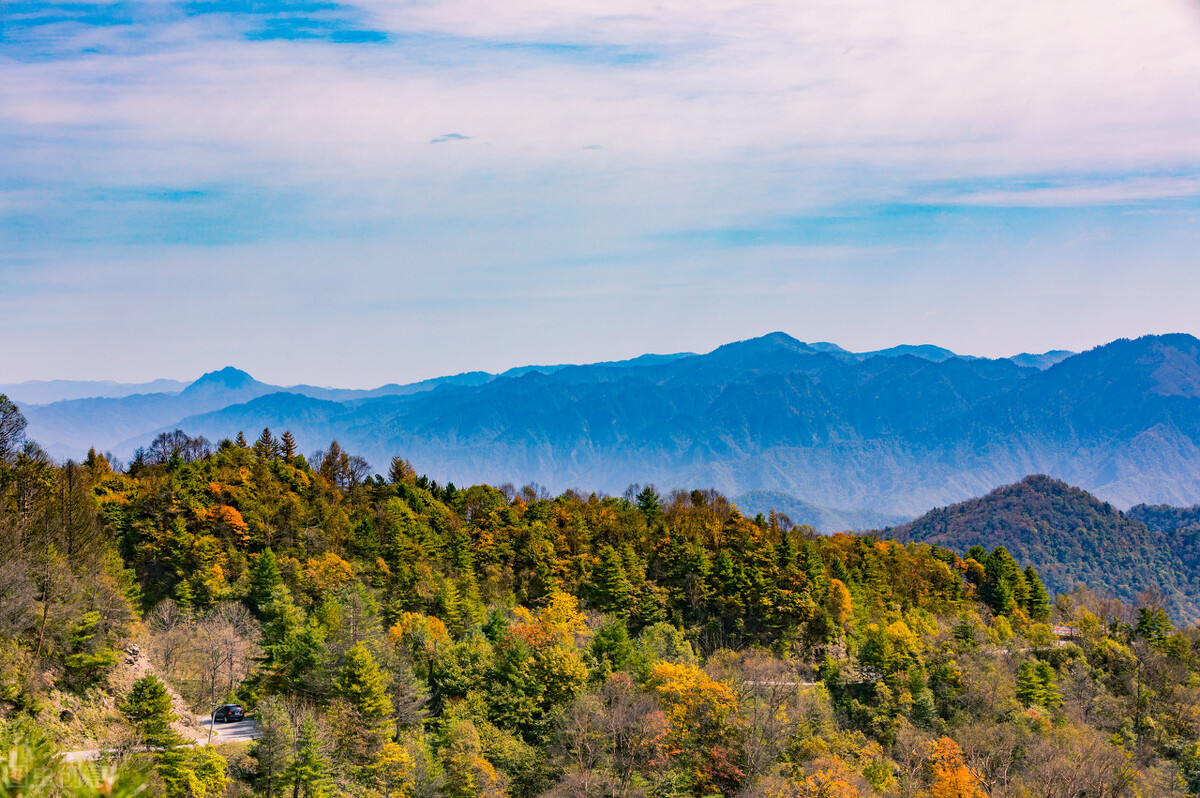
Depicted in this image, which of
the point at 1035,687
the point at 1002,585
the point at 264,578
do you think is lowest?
the point at 1035,687

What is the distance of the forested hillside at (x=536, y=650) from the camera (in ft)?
125

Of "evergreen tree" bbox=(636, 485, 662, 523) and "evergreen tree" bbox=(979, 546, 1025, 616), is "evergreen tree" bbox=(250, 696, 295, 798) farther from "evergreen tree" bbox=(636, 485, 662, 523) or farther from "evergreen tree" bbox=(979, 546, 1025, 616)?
"evergreen tree" bbox=(979, 546, 1025, 616)

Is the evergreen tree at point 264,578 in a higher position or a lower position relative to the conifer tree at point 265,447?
lower

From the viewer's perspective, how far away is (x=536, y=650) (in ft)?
161

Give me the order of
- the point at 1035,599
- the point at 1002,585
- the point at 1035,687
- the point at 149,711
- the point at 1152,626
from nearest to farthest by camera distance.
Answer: the point at 149,711 < the point at 1035,687 < the point at 1152,626 < the point at 1002,585 < the point at 1035,599

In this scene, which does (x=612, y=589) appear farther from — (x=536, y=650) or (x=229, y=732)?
(x=229, y=732)

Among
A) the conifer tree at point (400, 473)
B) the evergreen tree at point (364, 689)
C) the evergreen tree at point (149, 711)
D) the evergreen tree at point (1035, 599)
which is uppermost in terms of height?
the conifer tree at point (400, 473)

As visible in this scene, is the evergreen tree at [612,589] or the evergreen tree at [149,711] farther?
the evergreen tree at [612,589]

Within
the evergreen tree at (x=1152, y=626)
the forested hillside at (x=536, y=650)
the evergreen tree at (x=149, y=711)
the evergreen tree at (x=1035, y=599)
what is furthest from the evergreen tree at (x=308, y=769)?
the evergreen tree at (x=1152, y=626)

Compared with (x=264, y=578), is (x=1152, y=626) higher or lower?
lower

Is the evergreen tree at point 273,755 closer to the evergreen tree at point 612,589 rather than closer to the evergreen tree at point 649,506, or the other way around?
the evergreen tree at point 612,589

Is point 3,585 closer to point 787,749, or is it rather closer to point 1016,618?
point 787,749

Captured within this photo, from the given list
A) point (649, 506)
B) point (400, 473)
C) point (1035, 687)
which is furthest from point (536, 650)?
point (400, 473)

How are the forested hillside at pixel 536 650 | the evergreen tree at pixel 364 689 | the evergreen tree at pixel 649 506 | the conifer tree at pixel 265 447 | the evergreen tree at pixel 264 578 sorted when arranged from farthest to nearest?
the evergreen tree at pixel 649 506, the conifer tree at pixel 265 447, the evergreen tree at pixel 264 578, the evergreen tree at pixel 364 689, the forested hillside at pixel 536 650
